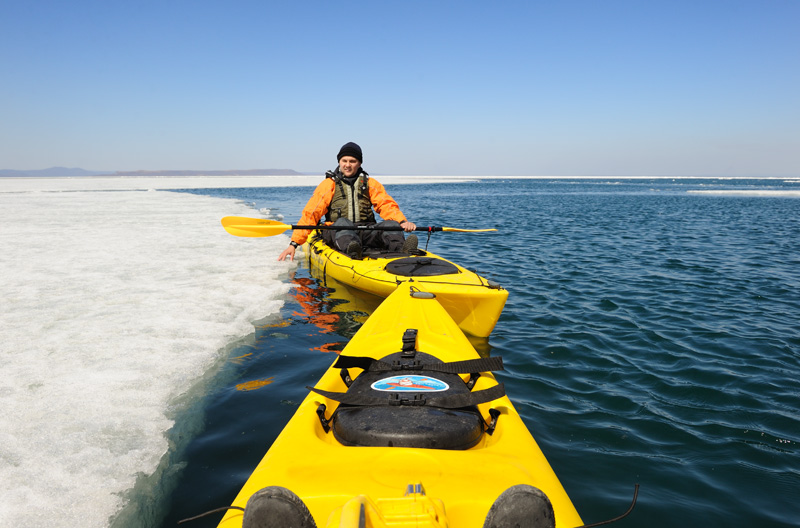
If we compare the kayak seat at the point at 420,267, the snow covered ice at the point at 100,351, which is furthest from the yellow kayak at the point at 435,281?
the snow covered ice at the point at 100,351

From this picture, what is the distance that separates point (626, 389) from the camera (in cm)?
374

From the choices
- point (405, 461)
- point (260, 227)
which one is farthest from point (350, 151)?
point (405, 461)

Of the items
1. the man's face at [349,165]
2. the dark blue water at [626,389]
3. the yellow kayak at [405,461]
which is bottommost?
the dark blue water at [626,389]

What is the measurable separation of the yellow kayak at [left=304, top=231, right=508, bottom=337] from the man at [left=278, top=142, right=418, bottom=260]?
1.28 ft

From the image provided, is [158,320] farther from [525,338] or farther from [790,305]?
[790,305]

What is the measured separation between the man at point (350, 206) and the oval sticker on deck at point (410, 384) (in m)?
4.37

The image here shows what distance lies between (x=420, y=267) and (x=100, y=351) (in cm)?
332

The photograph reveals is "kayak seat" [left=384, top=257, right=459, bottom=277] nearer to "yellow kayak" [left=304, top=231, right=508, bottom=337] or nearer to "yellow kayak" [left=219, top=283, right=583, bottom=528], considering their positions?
"yellow kayak" [left=304, top=231, right=508, bottom=337]

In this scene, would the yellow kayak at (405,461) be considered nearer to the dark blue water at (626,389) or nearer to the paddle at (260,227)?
the dark blue water at (626,389)

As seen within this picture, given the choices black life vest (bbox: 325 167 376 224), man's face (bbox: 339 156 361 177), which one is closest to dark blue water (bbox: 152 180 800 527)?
black life vest (bbox: 325 167 376 224)

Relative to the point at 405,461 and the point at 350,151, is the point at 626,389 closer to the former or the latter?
the point at 405,461

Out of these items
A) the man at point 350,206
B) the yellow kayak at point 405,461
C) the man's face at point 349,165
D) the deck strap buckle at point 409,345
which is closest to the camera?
the yellow kayak at point 405,461

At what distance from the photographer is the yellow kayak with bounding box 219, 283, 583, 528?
52.6 inches

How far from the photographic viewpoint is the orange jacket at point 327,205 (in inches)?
284
